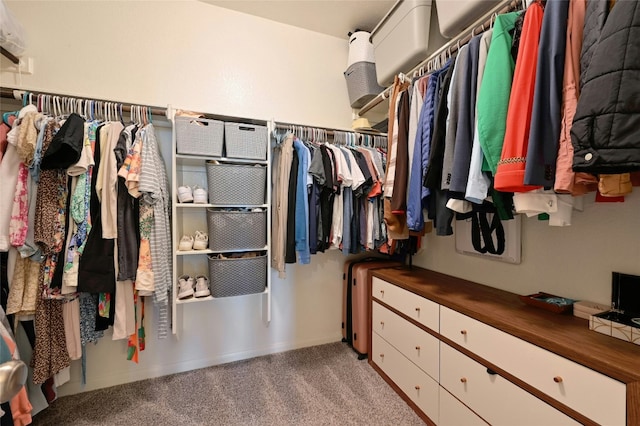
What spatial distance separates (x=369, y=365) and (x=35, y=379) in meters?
1.91

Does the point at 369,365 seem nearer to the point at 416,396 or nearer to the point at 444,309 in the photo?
the point at 416,396

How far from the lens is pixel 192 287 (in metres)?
1.61

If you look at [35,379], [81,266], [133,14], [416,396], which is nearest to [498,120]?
[416,396]

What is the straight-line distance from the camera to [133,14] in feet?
5.47

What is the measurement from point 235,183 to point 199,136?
13.4 inches

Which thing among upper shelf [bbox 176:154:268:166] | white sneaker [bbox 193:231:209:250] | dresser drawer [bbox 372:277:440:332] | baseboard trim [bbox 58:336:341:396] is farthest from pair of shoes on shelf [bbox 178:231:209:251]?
dresser drawer [bbox 372:277:440:332]

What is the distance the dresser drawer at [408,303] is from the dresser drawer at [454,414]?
0.31 meters

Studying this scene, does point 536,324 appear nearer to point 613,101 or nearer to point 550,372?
point 550,372

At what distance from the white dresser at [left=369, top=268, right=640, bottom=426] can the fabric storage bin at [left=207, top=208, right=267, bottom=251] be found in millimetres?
909

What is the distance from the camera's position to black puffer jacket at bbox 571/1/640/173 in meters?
0.57

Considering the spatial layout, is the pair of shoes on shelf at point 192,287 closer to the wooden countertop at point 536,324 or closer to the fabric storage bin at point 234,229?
the fabric storage bin at point 234,229

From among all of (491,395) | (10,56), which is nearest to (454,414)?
(491,395)

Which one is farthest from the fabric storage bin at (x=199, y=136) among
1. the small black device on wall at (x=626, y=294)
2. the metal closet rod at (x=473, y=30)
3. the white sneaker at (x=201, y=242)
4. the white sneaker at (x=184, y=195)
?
the small black device on wall at (x=626, y=294)

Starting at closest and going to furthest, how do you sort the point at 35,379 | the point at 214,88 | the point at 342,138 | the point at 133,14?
the point at 35,379 → the point at 133,14 → the point at 214,88 → the point at 342,138
